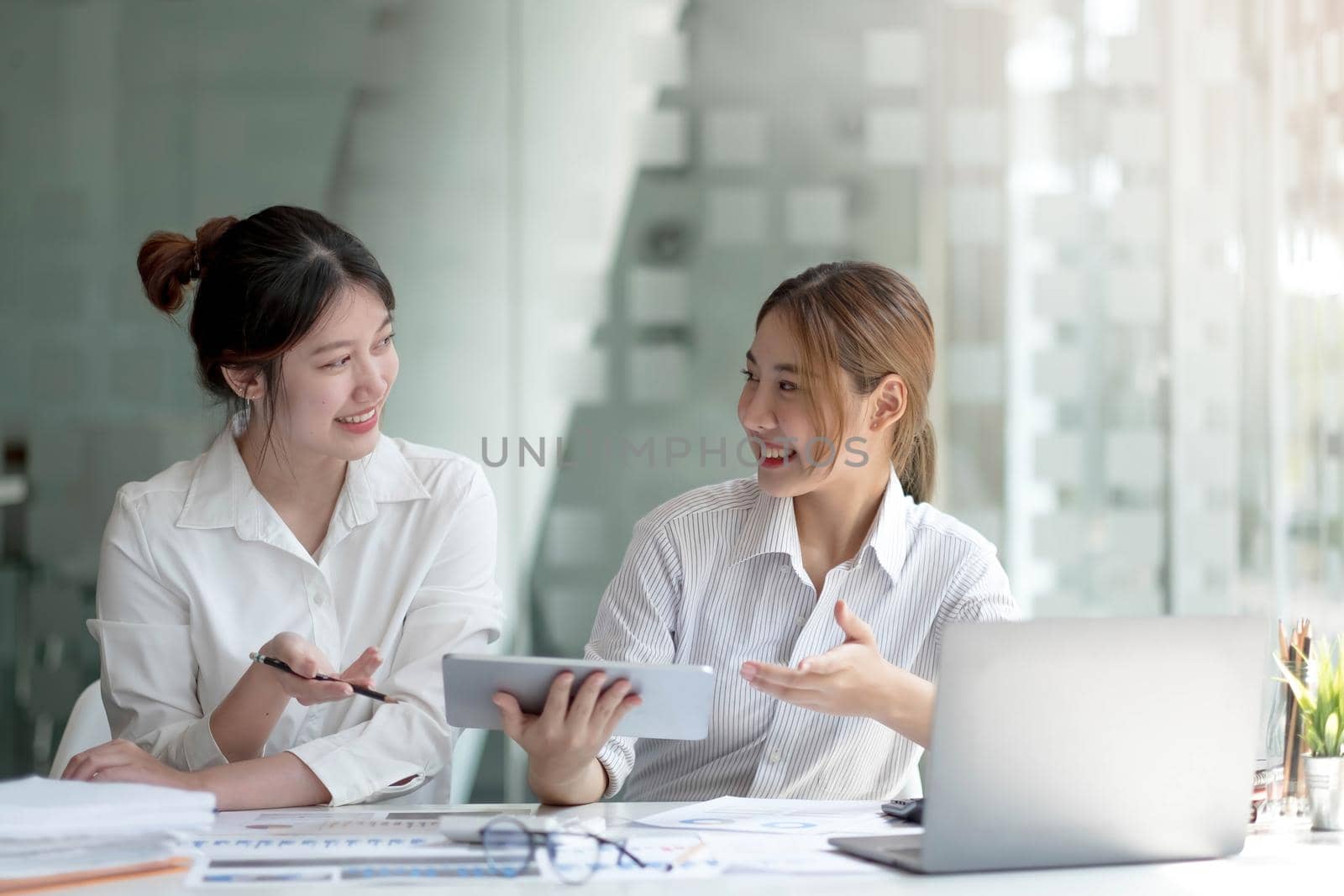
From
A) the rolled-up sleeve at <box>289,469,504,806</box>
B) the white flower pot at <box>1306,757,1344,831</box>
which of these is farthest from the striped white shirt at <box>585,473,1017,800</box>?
the white flower pot at <box>1306,757,1344,831</box>

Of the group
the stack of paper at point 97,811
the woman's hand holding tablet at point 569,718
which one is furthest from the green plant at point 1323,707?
the stack of paper at point 97,811

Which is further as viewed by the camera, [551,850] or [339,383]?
[339,383]

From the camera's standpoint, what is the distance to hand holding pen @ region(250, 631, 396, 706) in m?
1.61

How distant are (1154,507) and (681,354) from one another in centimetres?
132

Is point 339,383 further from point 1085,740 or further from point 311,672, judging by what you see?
point 1085,740

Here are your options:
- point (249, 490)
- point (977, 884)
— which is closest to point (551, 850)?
point (977, 884)

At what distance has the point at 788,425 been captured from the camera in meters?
1.89

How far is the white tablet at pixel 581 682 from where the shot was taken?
4.65 ft

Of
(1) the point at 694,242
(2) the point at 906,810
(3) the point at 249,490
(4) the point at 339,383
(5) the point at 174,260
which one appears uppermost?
(1) the point at 694,242

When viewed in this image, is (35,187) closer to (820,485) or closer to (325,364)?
(325,364)

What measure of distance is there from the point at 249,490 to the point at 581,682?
792 mm

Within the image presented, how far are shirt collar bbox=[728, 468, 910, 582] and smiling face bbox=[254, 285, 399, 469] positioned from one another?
0.61m

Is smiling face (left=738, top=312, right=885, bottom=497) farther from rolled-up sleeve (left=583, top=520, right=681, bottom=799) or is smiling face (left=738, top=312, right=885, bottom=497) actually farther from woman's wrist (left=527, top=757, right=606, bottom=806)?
woman's wrist (left=527, top=757, right=606, bottom=806)

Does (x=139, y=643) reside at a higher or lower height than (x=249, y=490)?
lower
